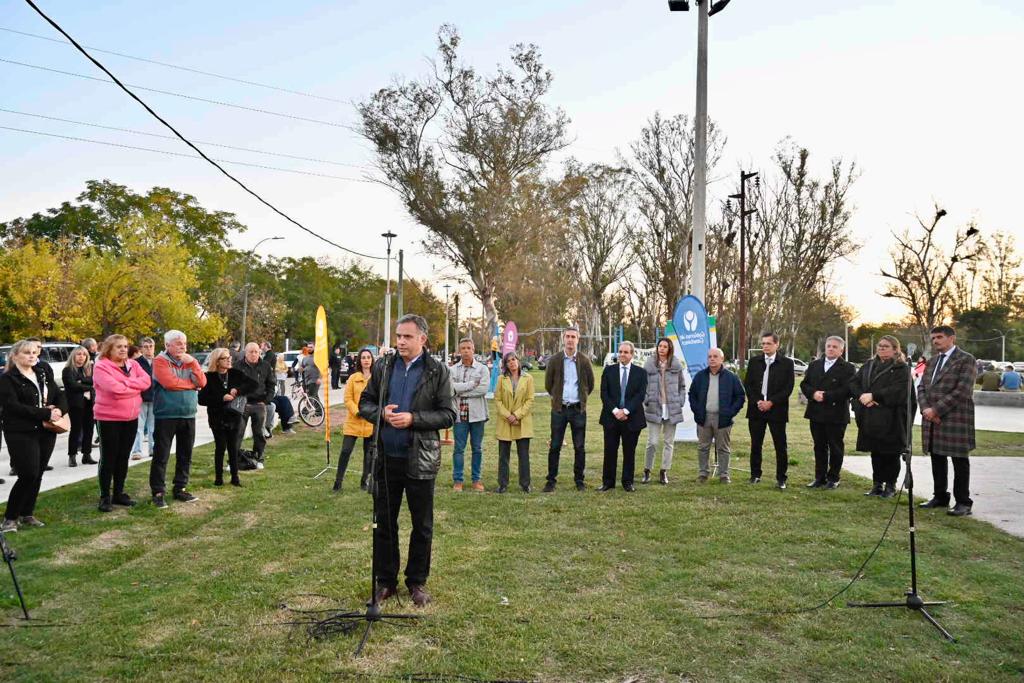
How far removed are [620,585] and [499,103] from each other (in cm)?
2599

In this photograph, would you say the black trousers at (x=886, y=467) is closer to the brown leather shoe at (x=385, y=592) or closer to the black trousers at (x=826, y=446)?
the black trousers at (x=826, y=446)

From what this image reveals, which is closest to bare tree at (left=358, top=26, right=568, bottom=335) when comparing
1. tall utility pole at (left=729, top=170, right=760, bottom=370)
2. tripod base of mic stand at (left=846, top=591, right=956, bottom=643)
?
tall utility pole at (left=729, top=170, right=760, bottom=370)

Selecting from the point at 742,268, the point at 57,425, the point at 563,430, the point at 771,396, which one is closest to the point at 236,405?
the point at 57,425

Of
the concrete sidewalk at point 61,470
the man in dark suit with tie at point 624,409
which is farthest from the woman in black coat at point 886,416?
the concrete sidewalk at point 61,470

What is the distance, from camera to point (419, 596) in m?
5.32

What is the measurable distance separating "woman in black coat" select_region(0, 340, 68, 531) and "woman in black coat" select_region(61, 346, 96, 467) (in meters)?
4.15

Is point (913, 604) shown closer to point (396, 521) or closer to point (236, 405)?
point (396, 521)

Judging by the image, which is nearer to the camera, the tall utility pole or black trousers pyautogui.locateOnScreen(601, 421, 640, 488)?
black trousers pyautogui.locateOnScreen(601, 421, 640, 488)

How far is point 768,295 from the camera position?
130 ft

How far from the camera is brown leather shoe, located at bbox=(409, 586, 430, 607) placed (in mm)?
5289

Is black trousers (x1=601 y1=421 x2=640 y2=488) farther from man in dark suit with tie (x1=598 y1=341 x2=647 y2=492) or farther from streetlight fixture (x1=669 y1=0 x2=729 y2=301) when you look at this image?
streetlight fixture (x1=669 y1=0 x2=729 y2=301)

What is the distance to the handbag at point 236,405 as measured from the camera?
32.0 ft

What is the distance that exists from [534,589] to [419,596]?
0.84 metres

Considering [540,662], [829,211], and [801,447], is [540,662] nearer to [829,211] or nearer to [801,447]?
[801,447]
